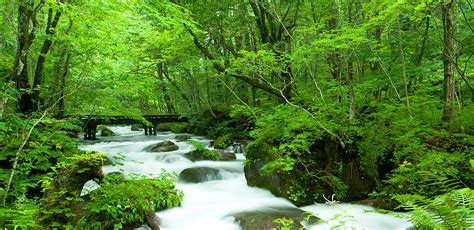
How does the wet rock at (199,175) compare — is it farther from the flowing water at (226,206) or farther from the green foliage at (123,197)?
the green foliage at (123,197)

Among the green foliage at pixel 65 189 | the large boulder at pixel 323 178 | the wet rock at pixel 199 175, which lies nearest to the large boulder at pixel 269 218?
the large boulder at pixel 323 178

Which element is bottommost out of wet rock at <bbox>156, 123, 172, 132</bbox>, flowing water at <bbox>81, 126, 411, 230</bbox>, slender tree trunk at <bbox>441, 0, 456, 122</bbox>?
flowing water at <bbox>81, 126, 411, 230</bbox>

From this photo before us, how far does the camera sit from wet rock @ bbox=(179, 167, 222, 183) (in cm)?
995

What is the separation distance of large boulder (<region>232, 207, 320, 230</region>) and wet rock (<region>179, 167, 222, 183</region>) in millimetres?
3028

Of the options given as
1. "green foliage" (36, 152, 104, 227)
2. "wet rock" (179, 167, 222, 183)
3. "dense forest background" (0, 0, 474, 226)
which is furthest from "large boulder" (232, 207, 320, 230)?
"green foliage" (36, 152, 104, 227)

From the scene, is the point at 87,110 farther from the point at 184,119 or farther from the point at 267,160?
the point at 184,119

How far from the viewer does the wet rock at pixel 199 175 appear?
32.6ft

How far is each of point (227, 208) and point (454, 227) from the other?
257 inches

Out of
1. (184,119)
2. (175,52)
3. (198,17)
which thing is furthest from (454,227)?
(184,119)

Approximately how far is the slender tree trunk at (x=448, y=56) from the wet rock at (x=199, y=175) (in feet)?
22.5

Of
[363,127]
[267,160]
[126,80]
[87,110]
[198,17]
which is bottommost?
[267,160]

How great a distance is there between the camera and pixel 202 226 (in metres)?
7.05

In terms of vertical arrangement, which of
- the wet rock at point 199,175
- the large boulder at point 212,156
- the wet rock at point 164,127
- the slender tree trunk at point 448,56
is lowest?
the wet rock at point 199,175

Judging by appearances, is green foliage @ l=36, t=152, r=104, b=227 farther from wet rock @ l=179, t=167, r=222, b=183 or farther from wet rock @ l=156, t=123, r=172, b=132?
wet rock @ l=156, t=123, r=172, b=132
